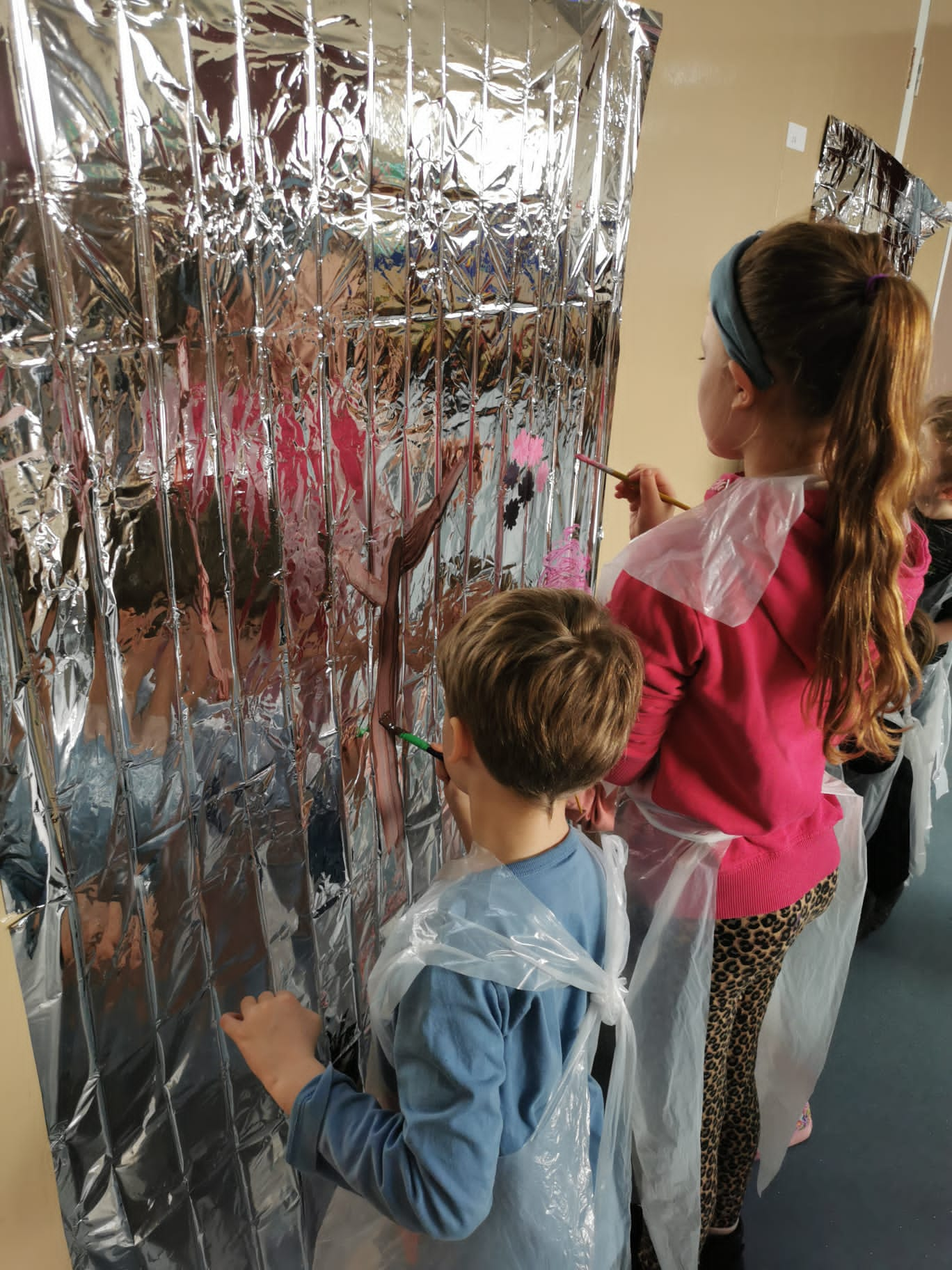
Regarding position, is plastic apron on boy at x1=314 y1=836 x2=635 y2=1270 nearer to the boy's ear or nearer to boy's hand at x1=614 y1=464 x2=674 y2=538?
the boy's ear

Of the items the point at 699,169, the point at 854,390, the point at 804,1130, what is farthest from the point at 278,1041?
the point at 699,169

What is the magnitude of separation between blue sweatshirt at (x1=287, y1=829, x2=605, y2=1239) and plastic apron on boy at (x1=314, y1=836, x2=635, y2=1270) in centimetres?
2

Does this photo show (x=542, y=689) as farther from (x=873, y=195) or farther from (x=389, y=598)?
(x=873, y=195)

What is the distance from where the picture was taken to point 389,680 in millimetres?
1013

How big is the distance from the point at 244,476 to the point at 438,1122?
0.52 metres

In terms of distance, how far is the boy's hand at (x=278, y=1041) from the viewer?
0.79 metres

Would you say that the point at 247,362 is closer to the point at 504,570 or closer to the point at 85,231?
the point at 85,231

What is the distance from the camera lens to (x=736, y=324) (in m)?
0.87

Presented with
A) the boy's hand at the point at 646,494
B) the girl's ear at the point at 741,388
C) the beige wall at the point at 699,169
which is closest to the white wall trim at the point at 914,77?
the beige wall at the point at 699,169

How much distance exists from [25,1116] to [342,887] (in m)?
0.37

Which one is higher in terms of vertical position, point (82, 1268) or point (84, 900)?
point (84, 900)

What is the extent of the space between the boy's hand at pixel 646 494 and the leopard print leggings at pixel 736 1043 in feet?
1.59

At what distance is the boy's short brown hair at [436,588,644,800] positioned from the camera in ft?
2.34

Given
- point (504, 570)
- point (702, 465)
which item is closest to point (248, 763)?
point (504, 570)
